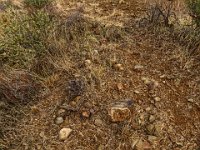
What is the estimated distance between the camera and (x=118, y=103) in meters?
3.10

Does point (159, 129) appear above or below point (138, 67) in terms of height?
below

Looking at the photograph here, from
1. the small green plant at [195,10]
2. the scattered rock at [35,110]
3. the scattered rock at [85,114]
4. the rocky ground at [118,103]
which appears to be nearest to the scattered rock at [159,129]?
the rocky ground at [118,103]

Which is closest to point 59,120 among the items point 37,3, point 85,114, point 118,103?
point 85,114

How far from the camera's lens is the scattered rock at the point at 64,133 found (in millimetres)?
3002

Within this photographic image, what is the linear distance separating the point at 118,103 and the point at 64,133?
1.78ft

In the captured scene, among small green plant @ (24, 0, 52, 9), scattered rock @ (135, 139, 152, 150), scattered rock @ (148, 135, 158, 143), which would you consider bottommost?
scattered rock @ (135, 139, 152, 150)

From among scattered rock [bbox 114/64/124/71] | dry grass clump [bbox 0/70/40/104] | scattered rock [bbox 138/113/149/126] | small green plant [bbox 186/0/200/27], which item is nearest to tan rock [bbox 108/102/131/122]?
scattered rock [bbox 138/113/149/126]

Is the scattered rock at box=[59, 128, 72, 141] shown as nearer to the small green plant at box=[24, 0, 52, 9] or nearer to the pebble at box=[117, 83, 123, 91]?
the pebble at box=[117, 83, 123, 91]

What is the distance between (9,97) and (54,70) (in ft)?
1.70

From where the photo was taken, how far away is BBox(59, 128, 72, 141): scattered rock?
300 cm

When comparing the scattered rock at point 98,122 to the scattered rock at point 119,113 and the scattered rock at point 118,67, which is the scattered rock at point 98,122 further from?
the scattered rock at point 118,67

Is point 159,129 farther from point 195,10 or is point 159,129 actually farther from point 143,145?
point 195,10

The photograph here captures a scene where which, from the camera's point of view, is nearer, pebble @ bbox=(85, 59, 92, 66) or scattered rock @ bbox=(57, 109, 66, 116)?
scattered rock @ bbox=(57, 109, 66, 116)

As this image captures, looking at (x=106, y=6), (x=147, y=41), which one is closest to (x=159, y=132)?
(x=147, y=41)
